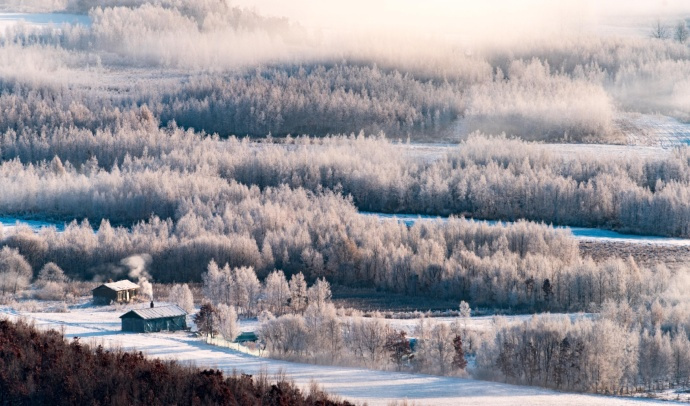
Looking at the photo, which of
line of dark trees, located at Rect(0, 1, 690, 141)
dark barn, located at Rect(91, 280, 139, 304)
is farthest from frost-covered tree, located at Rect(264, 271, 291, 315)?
line of dark trees, located at Rect(0, 1, 690, 141)

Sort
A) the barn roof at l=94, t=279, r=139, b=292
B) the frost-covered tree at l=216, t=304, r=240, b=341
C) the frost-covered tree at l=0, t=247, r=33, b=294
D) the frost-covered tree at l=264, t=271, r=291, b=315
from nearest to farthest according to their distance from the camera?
the frost-covered tree at l=216, t=304, r=240, b=341, the frost-covered tree at l=264, t=271, r=291, b=315, the barn roof at l=94, t=279, r=139, b=292, the frost-covered tree at l=0, t=247, r=33, b=294

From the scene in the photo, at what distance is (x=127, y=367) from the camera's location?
4700cm

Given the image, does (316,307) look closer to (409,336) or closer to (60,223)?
(409,336)

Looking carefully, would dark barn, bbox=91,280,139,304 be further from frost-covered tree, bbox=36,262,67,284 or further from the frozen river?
the frozen river

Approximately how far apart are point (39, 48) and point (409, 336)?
354 ft

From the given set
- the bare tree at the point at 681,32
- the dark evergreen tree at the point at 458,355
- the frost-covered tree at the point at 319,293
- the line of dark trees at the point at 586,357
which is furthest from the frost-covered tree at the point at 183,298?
the bare tree at the point at 681,32

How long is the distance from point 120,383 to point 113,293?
26.2 meters

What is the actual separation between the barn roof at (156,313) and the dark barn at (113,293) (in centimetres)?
736

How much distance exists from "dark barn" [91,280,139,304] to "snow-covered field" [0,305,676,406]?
10.4 m

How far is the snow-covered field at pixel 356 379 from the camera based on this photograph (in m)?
47.5

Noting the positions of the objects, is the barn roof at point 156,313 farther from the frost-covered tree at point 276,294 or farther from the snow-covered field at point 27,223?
the snow-covered field at point 27,223

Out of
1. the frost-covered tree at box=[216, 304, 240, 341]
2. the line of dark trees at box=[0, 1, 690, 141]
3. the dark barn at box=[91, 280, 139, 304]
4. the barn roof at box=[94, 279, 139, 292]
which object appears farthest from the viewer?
the line of dark trees at box=[0, 1, 690, 141]

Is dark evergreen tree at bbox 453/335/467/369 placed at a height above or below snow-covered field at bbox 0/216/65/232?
A: below

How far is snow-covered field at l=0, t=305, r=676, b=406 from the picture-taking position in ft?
156
